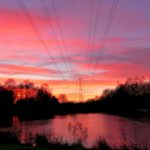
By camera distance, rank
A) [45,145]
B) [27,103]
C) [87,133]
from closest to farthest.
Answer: [45,145] → [87,133] → [27,103]

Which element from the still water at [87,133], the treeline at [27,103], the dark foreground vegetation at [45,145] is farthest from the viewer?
the treeline at [27,103]

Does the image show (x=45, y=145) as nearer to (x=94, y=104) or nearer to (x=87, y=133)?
(x=87, y=133)

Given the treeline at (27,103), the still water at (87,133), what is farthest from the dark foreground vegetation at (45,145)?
the treeline at (27,103)

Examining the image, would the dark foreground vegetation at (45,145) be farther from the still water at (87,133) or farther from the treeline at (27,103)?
the treeline at (27,103)

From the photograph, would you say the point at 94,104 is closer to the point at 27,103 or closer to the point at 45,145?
the point at 27,103

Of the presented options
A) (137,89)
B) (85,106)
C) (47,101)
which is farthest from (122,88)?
(47,101)

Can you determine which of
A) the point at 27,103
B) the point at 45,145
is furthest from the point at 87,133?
the point at 27,103

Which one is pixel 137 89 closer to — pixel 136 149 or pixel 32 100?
pixel 32 100

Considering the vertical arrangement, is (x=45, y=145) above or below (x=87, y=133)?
above

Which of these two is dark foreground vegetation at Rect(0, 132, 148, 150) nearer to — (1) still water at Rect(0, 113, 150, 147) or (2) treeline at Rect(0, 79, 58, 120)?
(1) still water at Rect(0, 113, 150, 147)

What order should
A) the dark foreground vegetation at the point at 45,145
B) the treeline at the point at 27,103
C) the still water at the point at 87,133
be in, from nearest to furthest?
the dark foreground vegetation at the point at 45,145
the still water at the point at 87,133
the treeline at the point at 27,103

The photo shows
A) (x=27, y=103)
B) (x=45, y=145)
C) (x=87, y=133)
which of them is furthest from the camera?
(x=27, y=103)

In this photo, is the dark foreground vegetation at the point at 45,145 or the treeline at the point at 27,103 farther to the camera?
the treeline at the point at 27,103

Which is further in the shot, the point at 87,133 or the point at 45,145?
the point at 87,133
